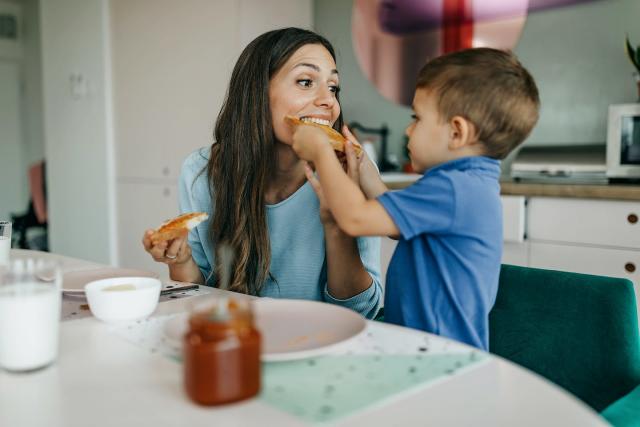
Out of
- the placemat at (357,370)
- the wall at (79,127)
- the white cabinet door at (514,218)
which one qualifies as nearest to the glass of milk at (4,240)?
the placemat at (357,370)

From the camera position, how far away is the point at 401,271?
120 cm

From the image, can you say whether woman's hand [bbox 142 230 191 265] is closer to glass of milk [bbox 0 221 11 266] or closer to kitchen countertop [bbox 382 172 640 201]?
glass of milk [bbox 0 221 11 266]

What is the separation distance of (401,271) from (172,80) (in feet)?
9.58

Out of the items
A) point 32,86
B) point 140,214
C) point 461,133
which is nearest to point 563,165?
point 461,133

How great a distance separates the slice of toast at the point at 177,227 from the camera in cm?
116

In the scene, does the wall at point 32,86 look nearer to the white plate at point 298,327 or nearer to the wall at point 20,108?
the wall at point 20,108

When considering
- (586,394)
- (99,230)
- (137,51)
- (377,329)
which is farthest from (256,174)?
(99,230)

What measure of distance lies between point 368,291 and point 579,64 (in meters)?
2.09

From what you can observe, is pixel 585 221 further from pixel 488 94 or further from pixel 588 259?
pixel 488 94

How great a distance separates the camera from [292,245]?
5.24 feet

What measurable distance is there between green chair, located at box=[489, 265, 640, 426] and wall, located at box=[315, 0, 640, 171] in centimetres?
193

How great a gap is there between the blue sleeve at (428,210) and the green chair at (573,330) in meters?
0.32

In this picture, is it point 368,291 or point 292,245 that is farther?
point 292,245

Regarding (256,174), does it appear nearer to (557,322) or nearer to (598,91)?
(557,322)
